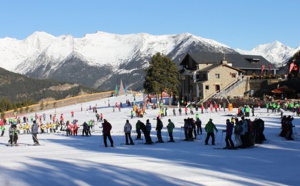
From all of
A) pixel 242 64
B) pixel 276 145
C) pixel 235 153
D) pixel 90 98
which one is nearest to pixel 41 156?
pixel 235 153

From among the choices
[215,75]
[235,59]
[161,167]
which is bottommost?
[161,167]

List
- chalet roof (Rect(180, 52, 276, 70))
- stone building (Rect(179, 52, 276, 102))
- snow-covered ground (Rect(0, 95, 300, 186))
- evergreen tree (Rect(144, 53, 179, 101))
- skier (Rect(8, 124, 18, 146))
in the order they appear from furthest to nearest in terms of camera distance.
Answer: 1. chalet roof (Rect(180, 52, 276, 70))
2. stone building (Rect(179, 52, 276, 102))
3. evergreen tree (Rect(144, 53, 179, 101))
4. skier (Rect(8, 124, 18, 146))
5. snow-covered ground (Rect(0, 95, 300, 186))

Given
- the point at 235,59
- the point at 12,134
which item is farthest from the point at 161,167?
the point at 235,59

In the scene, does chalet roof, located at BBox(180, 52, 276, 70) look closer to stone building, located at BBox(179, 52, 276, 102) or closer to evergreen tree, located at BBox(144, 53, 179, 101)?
stone building, located at BBox(179, 52, 276, 102)

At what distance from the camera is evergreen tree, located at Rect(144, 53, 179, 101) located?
62.8 m

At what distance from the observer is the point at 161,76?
63.2 meters

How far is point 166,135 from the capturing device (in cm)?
2683

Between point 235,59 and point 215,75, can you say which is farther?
point 235,59

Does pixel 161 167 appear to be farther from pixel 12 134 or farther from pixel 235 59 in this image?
pixel 235 59

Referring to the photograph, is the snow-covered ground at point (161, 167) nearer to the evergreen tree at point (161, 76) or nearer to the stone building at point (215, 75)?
the evergreen tree at point (161, 76)

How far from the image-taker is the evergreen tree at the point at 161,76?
206ft

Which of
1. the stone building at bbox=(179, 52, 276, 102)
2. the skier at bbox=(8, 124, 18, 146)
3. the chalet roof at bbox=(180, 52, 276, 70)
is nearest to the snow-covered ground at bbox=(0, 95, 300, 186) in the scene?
the skier at bbox=(8, 124, 18, 146)

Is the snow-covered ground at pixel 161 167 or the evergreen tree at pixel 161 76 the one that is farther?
the evergreen tree at pixel 161 76

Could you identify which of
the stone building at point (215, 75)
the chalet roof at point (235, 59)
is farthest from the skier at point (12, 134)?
the chalet roof at point (235, 59)
